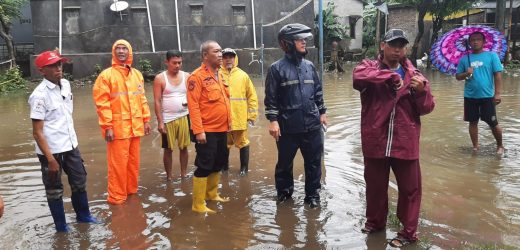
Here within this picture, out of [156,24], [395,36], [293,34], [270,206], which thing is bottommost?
[270,206]

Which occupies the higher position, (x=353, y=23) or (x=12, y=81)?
(x=353, y=23)

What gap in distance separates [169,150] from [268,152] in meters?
2.06

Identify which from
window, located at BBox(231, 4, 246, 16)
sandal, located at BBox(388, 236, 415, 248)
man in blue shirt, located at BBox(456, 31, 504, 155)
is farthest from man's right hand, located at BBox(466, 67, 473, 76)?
window, located at BBox(231, 4, 246, 16)

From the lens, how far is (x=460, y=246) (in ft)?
12.9

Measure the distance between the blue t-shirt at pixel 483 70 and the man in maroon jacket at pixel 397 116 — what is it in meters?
3.45

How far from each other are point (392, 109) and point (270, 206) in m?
1.88

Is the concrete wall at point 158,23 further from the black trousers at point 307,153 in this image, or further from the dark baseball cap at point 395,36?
the dark baseball cap at point 395,36

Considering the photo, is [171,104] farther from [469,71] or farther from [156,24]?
[156,24]

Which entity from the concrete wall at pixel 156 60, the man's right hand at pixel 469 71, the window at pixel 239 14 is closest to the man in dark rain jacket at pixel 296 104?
the man's right hand at pixel 469 71

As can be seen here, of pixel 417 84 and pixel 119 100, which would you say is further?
pixel 119 100

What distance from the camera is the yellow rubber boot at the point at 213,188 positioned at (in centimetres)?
524

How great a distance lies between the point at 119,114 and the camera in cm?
519

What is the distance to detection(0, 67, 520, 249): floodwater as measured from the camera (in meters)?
4.20

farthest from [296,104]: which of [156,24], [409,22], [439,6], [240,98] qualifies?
[409,22]
